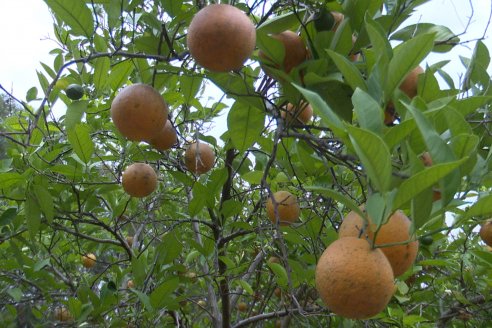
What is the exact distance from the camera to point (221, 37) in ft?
3.12

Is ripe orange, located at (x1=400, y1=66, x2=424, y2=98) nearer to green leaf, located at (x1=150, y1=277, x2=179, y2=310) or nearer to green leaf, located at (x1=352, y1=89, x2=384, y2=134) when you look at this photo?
green leaf, located at (x1=352, y1=89, x2=384, y2=134)

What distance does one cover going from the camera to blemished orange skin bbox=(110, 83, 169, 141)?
1167 millimetres

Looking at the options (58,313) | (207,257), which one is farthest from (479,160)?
(58,313)

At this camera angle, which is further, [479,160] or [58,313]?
[58,313]

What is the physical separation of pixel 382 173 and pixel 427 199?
0.10m

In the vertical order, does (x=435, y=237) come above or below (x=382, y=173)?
below

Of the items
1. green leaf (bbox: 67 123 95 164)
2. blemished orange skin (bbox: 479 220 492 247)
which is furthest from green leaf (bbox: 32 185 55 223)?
blemished orange skin (bbox: 479 220 492 247)

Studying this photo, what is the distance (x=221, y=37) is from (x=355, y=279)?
1.70 feet

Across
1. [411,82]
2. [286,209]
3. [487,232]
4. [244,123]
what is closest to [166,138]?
[244,123]

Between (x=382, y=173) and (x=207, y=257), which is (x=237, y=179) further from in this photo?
(x=382, y=173)

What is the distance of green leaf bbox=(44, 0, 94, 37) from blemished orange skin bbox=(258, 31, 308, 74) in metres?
0.46

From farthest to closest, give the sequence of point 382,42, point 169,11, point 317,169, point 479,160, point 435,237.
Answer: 1. point 435,237
2. point 317,169
3. point 169,11
4. point 479,160
5. point 382,42

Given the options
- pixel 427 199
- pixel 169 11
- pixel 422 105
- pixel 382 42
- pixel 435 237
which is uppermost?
pixel 169 11

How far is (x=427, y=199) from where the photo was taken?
0.76 meters
